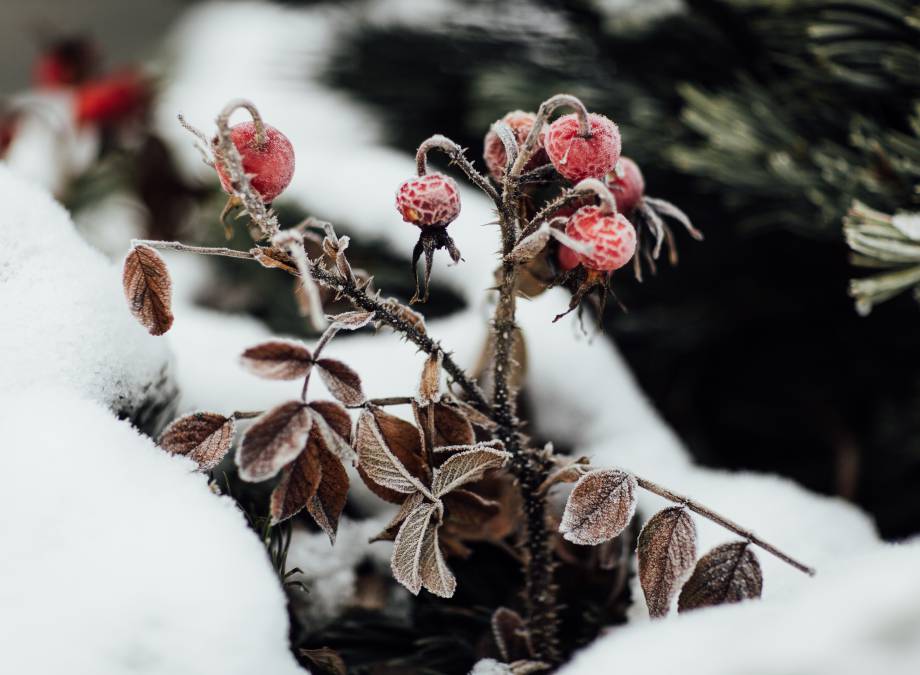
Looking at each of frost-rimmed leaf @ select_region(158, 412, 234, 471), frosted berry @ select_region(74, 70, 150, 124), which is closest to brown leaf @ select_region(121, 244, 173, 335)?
frost-rimmed leaf @ select_region(158, 412, 234, 471)

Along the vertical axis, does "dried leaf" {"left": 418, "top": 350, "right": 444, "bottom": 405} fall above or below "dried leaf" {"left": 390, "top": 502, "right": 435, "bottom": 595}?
above

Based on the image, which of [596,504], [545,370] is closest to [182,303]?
[545,370]

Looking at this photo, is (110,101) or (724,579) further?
(110,101)

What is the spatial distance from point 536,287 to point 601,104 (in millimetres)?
321

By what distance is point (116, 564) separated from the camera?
0.89 feet

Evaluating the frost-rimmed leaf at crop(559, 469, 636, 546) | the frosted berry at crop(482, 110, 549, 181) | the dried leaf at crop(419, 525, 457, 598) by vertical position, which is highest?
the frosted berry at crop(482, 110, 549, 181)

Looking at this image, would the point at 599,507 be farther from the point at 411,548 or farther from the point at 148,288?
the point at 148,288

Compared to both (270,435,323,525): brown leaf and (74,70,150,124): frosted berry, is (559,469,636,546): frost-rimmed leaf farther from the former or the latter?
(74,70,150,124): frosted berry

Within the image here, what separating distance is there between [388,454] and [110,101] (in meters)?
0.77

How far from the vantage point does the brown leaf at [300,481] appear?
30 cm

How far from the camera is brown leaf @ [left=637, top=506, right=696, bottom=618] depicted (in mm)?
307

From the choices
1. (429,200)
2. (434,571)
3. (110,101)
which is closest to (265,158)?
(429,200)

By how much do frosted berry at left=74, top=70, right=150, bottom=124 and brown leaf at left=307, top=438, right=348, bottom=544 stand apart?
76 centimetres

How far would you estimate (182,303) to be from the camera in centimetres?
72
